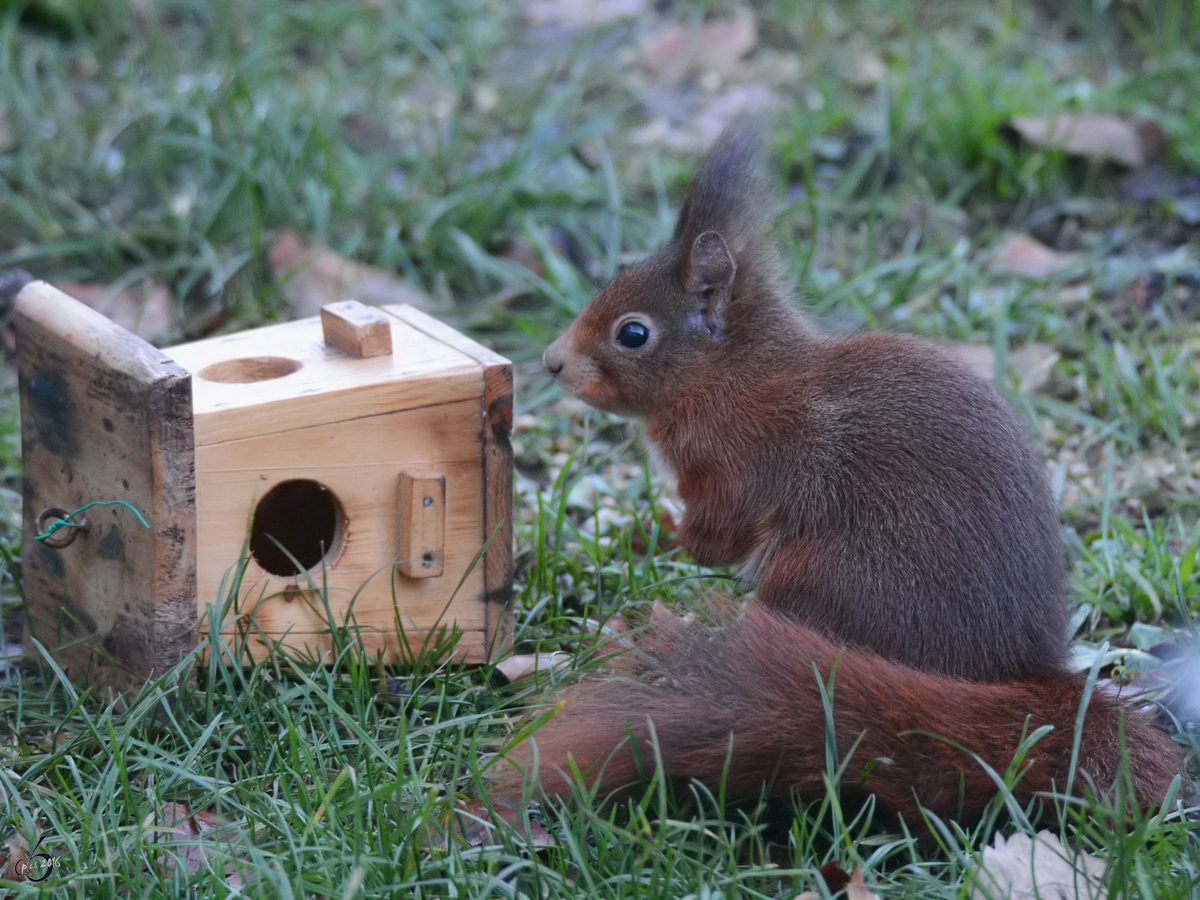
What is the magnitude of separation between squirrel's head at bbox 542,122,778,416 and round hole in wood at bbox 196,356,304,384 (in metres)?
0.59

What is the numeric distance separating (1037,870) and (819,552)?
2.08 ft

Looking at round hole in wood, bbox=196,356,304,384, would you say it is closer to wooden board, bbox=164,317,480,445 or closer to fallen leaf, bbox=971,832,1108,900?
wooden board, bbox=164,317,480,445

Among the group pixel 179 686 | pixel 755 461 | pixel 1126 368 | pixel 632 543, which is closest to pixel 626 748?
pixel 755 461

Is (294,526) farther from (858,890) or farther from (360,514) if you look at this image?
(858,890)

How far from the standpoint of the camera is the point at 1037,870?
2.00m

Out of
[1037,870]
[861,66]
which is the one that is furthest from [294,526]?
[861,66]

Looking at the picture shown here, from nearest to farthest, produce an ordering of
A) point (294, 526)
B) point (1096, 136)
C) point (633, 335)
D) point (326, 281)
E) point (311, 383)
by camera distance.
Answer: point (311, 383), point (633, 335), point (294, 526), point (326, 281), point (1096, 136)

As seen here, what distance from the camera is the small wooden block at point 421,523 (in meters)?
2.59

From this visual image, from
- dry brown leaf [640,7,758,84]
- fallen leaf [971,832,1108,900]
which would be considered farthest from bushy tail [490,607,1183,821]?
dry brown leaf [640,7,758,84]

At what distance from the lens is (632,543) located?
322 centimetres

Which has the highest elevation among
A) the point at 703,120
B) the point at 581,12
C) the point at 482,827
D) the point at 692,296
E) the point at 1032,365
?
the point at 581,12

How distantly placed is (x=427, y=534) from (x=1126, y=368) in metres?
2.08

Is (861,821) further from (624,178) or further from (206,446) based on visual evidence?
(624,178)

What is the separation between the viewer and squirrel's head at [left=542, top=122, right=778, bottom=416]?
268cm
